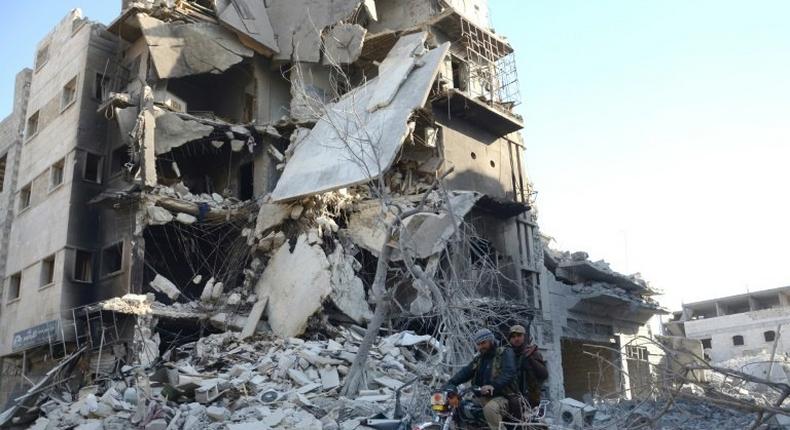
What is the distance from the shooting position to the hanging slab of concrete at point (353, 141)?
51.9 feet

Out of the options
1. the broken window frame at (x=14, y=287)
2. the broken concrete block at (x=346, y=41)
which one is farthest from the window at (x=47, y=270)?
the broken concrete block at (x=346, y=41)

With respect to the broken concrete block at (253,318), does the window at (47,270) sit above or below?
above

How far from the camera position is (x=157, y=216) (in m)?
18.6

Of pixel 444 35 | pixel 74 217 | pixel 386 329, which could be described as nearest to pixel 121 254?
pixel 74 217

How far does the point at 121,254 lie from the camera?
66.3ft

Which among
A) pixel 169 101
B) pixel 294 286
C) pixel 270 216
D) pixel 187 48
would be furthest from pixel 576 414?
pixel 187 48

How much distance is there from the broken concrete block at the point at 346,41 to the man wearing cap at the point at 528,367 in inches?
629

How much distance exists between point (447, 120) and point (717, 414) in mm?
11675

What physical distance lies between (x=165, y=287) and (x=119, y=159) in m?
5.33

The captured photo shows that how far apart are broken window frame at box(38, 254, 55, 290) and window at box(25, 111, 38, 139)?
19.6 feet

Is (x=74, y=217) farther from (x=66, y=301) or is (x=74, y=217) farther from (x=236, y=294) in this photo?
(x=236, y=294)

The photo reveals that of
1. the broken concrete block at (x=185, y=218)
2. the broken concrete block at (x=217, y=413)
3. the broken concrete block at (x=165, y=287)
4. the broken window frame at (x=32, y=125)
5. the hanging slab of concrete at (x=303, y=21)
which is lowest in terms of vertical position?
the broken concrete block at (x=217, y=413)

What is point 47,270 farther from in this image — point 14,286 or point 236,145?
point 236,145

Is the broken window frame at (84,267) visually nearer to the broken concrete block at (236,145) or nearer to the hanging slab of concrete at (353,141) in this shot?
the broken concrete block at (236,145)
